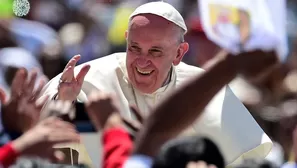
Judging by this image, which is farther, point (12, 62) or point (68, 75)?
point (12, 62)

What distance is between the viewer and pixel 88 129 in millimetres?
4625

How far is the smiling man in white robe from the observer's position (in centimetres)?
503

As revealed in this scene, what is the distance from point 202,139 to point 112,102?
17.1 inches

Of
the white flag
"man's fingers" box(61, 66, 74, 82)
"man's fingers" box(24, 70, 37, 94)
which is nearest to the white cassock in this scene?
"man's fingers" box(61, 66, 74, 82)

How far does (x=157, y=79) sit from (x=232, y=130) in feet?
1.44

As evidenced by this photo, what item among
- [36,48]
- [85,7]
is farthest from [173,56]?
[85,7]

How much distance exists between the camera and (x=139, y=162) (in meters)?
3.20

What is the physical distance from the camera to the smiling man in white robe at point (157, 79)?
503 cm

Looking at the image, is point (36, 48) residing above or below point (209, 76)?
below

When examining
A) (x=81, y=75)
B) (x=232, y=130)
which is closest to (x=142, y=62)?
(x=81, y=75)

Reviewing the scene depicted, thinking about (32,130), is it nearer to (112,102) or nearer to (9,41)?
(112,102)

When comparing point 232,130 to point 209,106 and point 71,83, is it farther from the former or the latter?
point 71,83

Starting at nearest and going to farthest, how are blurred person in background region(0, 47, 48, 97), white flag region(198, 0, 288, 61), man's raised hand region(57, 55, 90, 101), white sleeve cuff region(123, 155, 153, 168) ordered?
white sleeve cuff region(123, 155, 153, 168) → white flag region(198, 0, 288, 61) → man's raised hand region(57, 55, 90, 101) → blurred person in background region(0, 47, 48, 97)

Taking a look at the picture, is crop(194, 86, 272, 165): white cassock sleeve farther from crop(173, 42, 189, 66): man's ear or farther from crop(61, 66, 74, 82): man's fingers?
crop(61, 66, 74, 82): man's fingers
